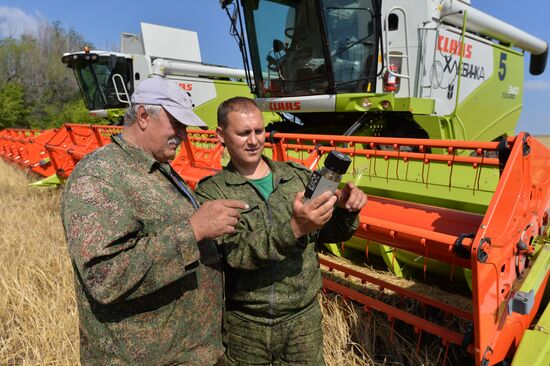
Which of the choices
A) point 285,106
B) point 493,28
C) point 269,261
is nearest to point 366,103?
point 285,106

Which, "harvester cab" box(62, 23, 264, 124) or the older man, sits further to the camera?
"harvester cab" box(62, 23, 264, 124)

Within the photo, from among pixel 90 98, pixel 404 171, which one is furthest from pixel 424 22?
pixel 90 98

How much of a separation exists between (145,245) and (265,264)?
447 mm

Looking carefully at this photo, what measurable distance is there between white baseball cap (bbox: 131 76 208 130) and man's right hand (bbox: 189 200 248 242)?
285 mm

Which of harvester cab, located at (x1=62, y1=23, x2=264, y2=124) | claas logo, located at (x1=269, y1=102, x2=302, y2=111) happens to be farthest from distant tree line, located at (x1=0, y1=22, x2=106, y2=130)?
claas logo, located at (x1=269, y1=102, x2=302, y2=111)

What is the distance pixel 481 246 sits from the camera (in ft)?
4.28

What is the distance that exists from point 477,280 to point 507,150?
53 cm

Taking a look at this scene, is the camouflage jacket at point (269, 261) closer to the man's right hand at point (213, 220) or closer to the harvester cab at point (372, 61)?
the man's right hand at point (213, 220)

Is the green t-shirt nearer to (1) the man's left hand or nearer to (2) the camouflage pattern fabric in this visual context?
(2) the camouflage pattern fabric

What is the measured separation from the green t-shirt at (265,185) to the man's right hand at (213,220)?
41 cm

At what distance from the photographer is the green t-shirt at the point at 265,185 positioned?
149 centimetres

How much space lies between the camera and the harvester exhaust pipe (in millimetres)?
4281

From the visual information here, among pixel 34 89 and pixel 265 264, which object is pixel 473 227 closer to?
pixel 265 264

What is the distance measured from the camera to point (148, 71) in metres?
9.52
